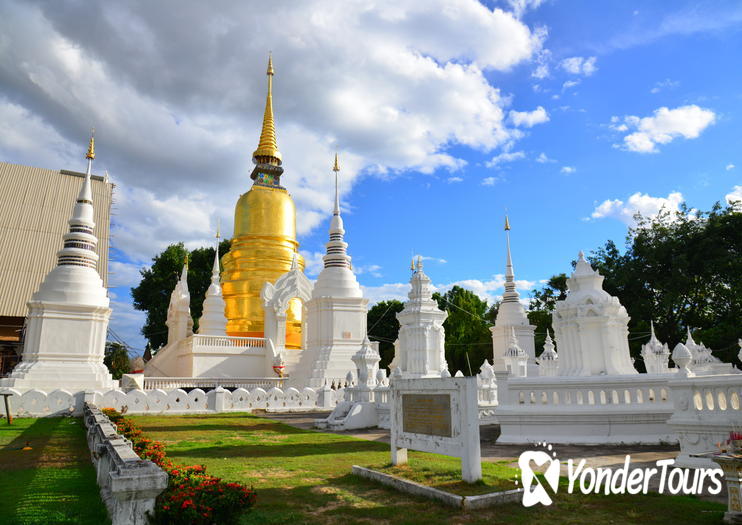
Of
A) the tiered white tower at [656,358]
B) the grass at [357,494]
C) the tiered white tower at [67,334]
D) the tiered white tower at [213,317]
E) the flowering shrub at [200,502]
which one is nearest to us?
the flowering shrub at [200,502]

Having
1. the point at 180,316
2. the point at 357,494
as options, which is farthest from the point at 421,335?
the point at 180,316

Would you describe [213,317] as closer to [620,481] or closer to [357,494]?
[357,494]

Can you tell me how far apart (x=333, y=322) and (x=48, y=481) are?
20.8 m

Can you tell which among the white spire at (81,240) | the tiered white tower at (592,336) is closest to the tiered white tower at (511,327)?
the tiered white tower at (592,336)

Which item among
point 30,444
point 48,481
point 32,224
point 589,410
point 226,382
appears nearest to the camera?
point 48,481

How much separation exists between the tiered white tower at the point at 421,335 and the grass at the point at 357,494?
9929 mm

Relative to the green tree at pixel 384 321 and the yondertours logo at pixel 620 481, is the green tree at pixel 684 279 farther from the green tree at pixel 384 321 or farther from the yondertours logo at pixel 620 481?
the yondertours logo at pixel 620 481

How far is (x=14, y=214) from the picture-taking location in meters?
43.3

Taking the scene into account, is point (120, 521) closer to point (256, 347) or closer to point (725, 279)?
point (256, 347)

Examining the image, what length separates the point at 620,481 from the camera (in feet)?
24.7

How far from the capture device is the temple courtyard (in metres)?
5.91

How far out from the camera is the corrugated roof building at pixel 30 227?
128 feet

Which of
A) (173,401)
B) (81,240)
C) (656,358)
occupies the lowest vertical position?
(173,401)

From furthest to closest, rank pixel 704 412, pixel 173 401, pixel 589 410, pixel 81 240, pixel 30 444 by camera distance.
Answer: pixel 81 240, pixel 173 401, pixel 589 410, pixel 30 444, pixel 704 412
